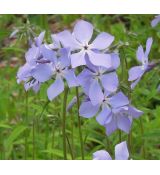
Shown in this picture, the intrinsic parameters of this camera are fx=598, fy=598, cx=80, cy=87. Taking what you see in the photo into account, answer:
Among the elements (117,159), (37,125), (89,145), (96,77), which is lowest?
(89,145)

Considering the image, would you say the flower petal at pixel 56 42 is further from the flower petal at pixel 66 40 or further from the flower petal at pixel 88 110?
the flower petal at pixel 88 110

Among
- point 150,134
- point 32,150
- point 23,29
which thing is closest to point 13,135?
point 32,150

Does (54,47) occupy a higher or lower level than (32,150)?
higher

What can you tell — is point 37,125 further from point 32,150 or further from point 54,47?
point 54,47

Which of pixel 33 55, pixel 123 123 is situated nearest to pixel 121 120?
pixel 123 123

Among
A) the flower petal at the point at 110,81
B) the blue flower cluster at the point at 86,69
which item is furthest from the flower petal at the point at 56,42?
the flower petal at the point at 110,81

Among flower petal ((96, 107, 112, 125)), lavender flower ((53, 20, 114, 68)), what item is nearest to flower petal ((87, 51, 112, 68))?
lavender flower ((53, 20, 114, 68))

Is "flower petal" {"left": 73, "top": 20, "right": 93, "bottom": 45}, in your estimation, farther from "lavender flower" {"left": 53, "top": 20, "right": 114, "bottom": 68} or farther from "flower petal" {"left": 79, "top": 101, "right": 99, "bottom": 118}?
"flower petal" {"left": 79, "top": 101, "right": 99, "bottom": 118}
